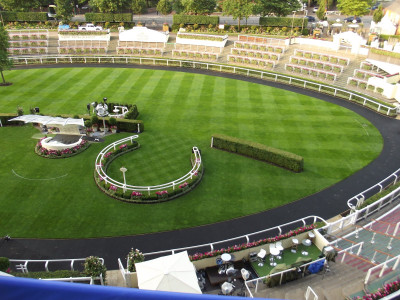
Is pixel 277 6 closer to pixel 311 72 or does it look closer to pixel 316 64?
pixel 316 64

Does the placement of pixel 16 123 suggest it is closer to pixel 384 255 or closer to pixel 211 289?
pixel 211 289

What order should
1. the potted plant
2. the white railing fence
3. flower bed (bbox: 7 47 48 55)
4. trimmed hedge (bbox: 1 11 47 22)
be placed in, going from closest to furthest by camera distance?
the white railing fence, the potted plant, flower bed (bbox: 7 47 48 55), trimmed hedge (bbox: 1 11 47 22)

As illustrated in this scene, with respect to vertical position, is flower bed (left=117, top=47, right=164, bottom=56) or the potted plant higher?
flower bed (left=117, top=47, right=164, bottom=56)

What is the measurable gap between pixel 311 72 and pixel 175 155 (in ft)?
83.7

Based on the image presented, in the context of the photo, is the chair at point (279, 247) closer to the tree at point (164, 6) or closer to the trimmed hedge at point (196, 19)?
the trimmed hedge at point (196, 19)

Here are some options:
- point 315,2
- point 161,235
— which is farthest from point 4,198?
point 315,2

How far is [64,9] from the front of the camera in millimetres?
63500

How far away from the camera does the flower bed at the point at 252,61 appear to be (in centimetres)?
4690

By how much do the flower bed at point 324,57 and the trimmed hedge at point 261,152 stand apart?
25.5 m

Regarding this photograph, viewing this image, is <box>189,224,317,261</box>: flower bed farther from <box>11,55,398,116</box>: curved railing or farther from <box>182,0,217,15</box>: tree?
<box>182,0,217,15</box>: tree

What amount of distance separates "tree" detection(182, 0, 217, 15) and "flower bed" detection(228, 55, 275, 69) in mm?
19766

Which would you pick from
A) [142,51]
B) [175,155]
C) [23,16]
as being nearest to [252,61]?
[142,51]

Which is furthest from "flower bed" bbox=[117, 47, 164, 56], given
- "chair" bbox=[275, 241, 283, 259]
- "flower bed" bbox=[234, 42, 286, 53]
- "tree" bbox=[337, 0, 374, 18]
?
"chair" bbox=[275, 241, 283, 259]

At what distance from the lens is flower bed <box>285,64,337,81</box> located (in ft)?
137
